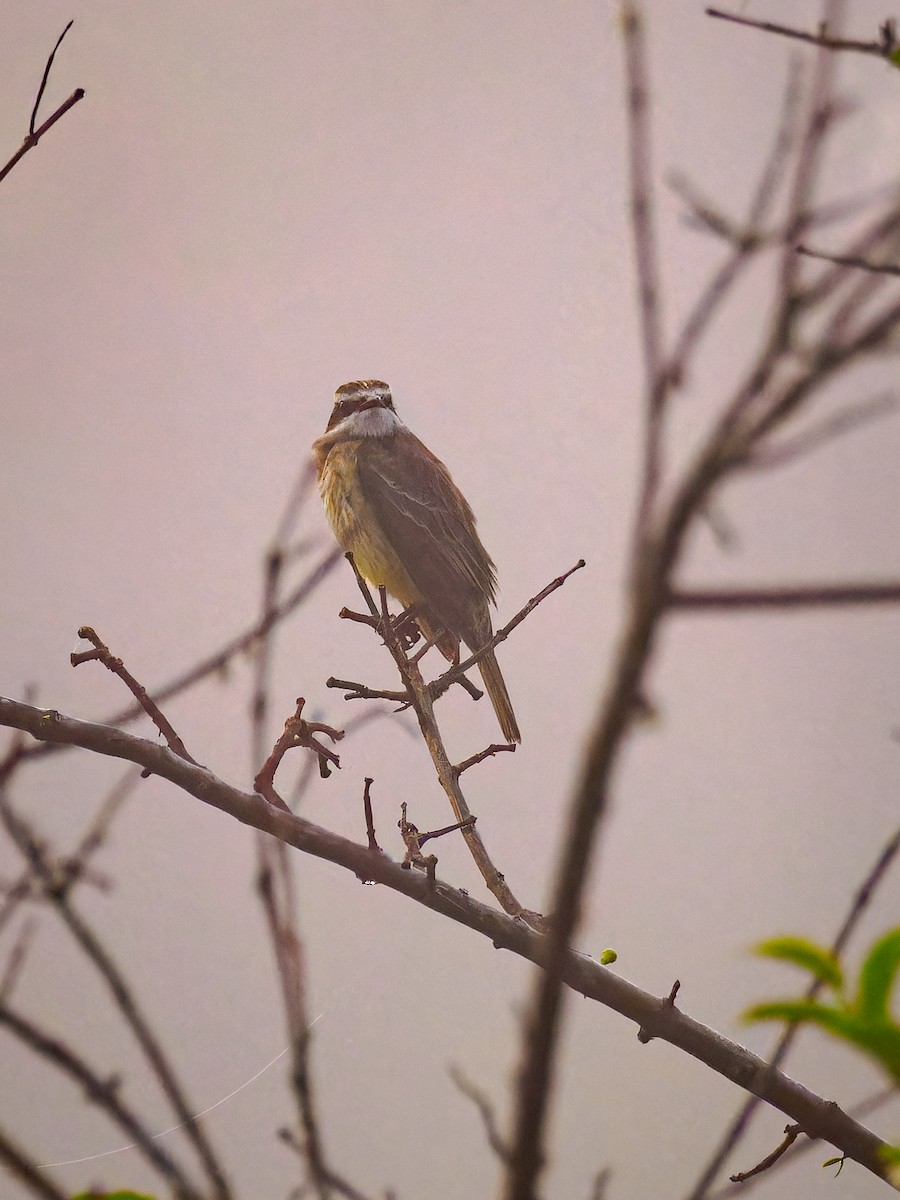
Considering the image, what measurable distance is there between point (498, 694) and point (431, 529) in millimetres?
468

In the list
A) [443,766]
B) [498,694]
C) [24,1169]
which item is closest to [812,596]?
[24,1169]

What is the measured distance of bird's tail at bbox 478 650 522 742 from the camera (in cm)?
172

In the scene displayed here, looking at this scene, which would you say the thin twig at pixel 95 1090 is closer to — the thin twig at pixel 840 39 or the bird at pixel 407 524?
the thin twig at pixel 840 39

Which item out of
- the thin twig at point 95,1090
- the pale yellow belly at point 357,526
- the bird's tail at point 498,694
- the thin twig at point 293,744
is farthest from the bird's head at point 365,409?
the thin twig at point 95,1090

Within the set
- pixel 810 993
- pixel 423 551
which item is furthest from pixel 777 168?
pixel 423 551

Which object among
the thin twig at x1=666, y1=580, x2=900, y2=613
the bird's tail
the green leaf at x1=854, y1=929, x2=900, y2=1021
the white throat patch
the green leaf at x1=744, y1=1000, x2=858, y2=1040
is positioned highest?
the white throat patch

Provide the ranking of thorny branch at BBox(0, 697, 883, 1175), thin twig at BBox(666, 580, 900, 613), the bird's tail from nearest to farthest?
1. thin twig at BBox(666, 580, 900, 613)
2. thorny branch at BBox(0, 697, 883, 1175)
3. the bird's tail

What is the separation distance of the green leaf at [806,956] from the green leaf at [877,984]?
1 cm

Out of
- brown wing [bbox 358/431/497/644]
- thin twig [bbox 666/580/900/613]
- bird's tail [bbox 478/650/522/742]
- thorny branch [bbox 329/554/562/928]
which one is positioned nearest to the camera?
thin twig [bbox 666/580/900/613]

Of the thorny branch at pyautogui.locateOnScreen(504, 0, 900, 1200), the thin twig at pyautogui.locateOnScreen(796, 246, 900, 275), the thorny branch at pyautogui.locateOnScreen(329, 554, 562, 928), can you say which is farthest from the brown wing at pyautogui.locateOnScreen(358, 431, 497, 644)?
the thorny branch at pyautogui.locateOnScreen(504, 0, 900, 1200)

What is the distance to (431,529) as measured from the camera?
206 centimetres

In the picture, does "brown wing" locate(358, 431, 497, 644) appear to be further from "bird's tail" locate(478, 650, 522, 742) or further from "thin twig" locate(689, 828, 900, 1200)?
"thin twig" locate(689, 828, 900, 1200)

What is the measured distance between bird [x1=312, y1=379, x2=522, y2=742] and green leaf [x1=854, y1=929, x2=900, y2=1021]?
1.46 m

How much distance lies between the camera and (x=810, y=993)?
2.00 feet
